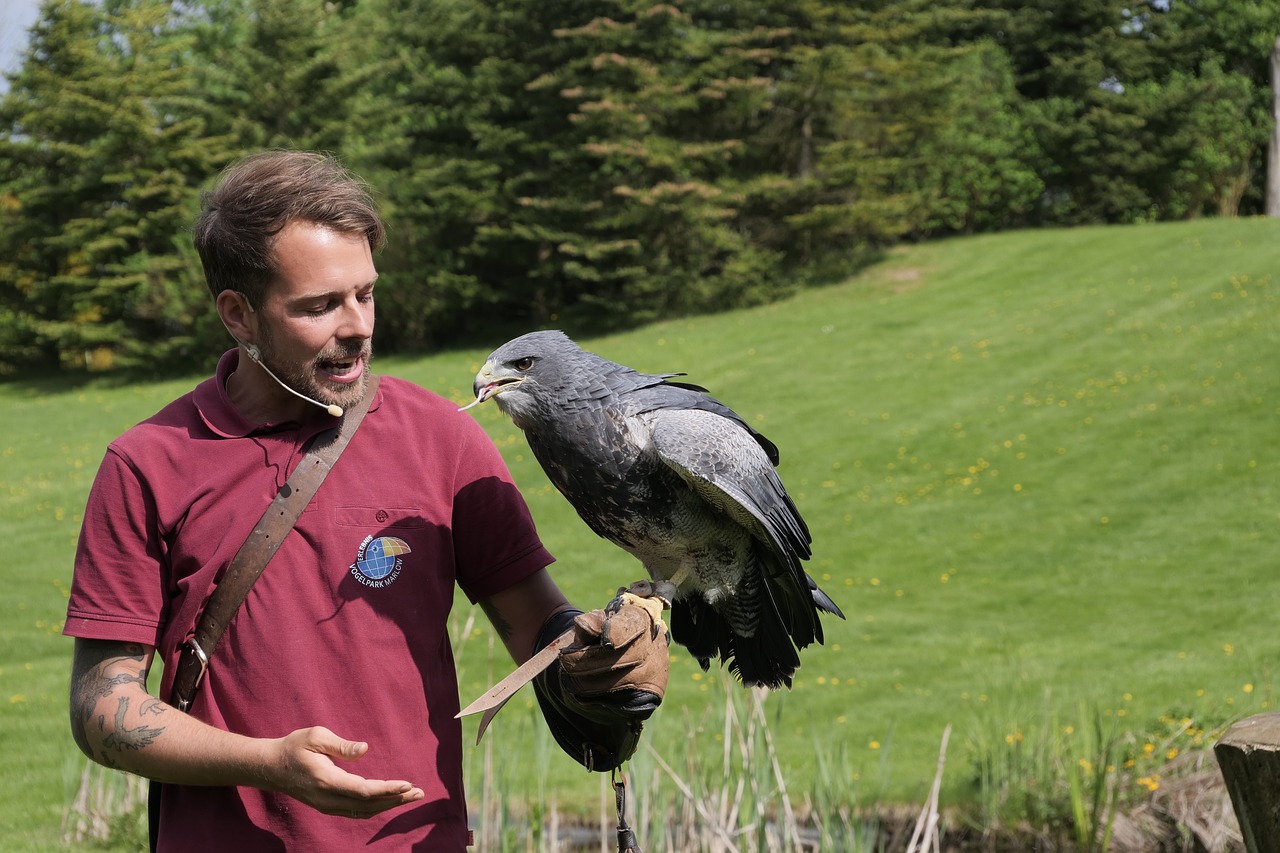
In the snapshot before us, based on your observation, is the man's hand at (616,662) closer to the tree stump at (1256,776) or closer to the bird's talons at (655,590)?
the bird's talons at (655,590)

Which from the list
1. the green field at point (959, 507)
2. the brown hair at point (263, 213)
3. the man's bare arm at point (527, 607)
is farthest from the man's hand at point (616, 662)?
the green field at point (959, 507)

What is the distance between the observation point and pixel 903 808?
5871 millimetres

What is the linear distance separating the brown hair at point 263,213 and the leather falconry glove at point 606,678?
809 millimetres

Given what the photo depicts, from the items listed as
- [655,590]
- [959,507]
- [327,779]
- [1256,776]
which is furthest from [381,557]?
[959,507]

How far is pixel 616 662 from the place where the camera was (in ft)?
6.91

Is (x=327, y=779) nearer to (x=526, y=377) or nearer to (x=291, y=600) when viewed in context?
(x=291, y=600)

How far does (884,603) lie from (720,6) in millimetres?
16183

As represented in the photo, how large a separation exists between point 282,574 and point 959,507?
10.7 metres

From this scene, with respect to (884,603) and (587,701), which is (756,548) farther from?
(884,603)

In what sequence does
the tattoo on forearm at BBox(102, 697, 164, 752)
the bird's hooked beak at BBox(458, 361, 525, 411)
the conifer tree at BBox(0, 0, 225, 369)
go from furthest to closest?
the conifer tree at BBox(0, 0, 225, 369) → the bird's hooked beak at BBox(458, 361, 525, 411) → the tattoo on forearm at BBox(102, 697, 164, 752)

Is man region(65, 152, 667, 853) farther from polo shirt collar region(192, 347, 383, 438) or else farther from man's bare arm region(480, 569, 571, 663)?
man's bare arm region(480, 569, 571, 663)

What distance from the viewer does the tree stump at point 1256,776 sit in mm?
2551

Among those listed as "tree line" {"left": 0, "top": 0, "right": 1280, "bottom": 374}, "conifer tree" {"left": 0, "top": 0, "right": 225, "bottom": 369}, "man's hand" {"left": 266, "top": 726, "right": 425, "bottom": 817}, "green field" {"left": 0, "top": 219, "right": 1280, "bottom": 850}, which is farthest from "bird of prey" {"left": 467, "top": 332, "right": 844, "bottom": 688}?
"conifer tree" {"left": 0, "top": 0, "right": 225, "bottom": 369}

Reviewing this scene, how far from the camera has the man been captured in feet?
6.31
